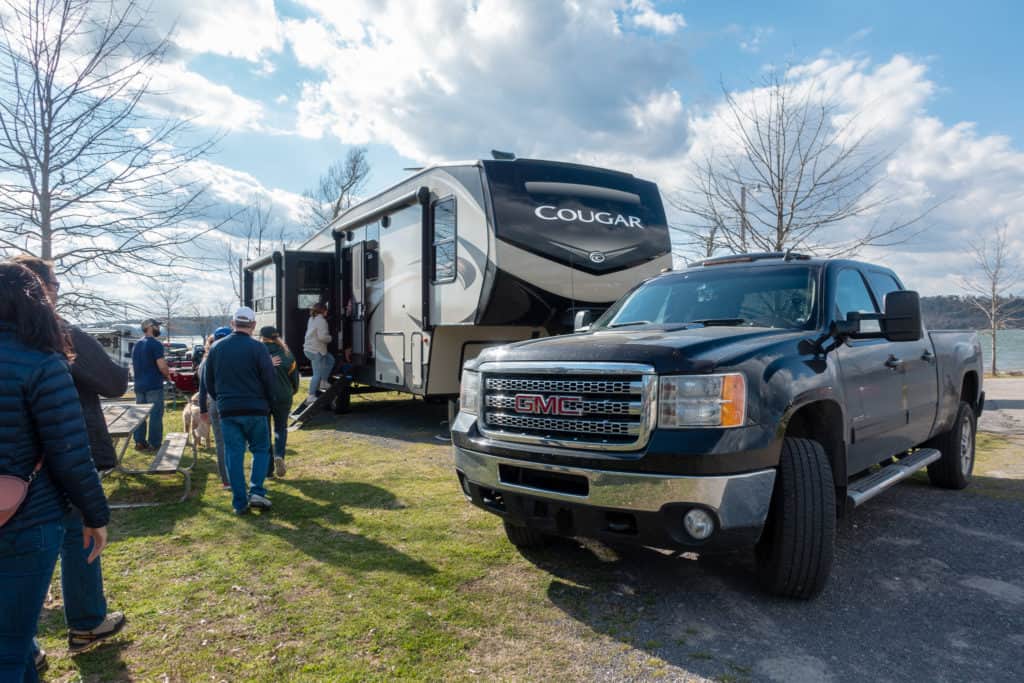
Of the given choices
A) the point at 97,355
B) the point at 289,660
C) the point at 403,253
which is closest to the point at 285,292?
the point at 403,253

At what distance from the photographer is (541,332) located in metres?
8.75

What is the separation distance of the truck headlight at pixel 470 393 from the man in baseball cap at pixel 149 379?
6.13 meters

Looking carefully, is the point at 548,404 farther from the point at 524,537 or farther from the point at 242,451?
the point at 242,451

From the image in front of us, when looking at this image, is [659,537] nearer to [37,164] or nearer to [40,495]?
[40,495]

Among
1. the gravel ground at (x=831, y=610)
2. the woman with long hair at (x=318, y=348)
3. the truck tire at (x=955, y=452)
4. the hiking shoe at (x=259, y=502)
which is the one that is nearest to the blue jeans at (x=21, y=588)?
the gravel ground at (x=831, y=610)

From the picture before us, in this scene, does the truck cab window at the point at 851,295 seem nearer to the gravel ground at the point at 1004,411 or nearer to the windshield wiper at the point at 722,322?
the windshield wiper at the point at 722,322

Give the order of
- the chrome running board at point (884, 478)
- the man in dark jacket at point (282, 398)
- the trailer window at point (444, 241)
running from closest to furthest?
the chrome running board at point (884, 478)
the man in dark jacket at point (282, 398)
the trailer window at point (444, 241)

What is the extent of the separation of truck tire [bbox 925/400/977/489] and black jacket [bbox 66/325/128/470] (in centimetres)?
658

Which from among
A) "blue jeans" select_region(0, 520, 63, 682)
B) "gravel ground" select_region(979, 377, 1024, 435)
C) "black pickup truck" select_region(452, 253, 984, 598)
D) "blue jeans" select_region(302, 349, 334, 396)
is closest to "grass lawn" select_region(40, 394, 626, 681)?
"black pickup truck" select_region(452, 253, 984, 598)

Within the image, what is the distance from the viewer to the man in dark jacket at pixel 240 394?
18.3ft

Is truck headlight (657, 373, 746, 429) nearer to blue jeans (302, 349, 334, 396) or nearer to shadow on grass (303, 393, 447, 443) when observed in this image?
shadow on grass (303, 393, 447, 443)

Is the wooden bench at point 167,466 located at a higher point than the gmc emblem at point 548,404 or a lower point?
lower

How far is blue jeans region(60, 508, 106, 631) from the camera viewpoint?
3221 millimetres

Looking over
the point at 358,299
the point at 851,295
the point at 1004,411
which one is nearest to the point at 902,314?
the point at 851,295
